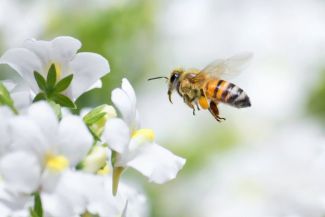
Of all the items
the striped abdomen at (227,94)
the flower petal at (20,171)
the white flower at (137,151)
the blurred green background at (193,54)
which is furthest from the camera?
the blurred green background at (193,54)

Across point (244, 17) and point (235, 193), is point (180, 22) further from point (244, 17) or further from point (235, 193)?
point (235, 193)

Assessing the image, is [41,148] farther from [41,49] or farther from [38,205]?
[41,49]

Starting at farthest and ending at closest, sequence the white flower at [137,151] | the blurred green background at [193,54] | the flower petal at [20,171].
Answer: the blurred green background at [193,54] < the white flower at [137,151] < the flower petal at [20,171]

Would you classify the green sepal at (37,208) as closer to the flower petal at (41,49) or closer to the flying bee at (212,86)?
the flower petal at (41,49)

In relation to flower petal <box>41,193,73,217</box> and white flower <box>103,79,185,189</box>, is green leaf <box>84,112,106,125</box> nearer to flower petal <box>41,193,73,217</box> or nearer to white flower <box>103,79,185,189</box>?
white flower <box>103,79,185,189</box>

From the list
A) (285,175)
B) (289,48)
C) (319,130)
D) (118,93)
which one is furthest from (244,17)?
(118,93)

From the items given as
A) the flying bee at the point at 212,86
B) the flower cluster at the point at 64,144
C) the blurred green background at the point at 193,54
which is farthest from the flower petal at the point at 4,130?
the blurred green background at the point at 193,54

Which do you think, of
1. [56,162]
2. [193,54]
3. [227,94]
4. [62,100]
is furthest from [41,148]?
[193,54]
